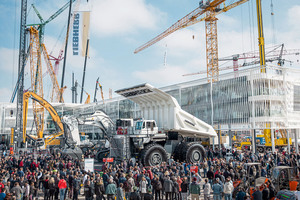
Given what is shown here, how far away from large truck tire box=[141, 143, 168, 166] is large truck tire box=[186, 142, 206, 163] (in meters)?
1.99

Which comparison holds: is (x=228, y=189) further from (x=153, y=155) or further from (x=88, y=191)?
(x=153, y=155)

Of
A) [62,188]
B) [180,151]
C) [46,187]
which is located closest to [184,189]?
[62,188]

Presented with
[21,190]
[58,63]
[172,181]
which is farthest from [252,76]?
[58,63]

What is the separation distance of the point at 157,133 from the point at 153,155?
7.33 feet

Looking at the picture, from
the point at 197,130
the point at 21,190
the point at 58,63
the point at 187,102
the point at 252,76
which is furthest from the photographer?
the point at 58,63

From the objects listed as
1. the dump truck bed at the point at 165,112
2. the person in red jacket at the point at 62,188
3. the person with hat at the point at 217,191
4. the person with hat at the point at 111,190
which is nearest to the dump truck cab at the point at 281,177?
the person with hat at the point at 217,191

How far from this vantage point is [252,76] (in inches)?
1174

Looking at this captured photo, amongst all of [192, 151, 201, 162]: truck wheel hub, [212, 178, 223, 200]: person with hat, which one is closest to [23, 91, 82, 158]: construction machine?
[192, 151, 201, 162]: truck wheel hub

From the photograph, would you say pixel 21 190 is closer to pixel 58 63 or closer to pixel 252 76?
pixel 252 76

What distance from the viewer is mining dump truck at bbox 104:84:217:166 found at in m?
20.3

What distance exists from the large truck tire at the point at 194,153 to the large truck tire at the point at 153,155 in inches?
78.5

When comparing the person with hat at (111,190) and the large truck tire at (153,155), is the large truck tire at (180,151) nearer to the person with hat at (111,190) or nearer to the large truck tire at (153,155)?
the large truck tire at (153,155)

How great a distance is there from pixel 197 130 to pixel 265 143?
1803 cm

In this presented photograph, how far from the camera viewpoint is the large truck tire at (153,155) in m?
19.2
